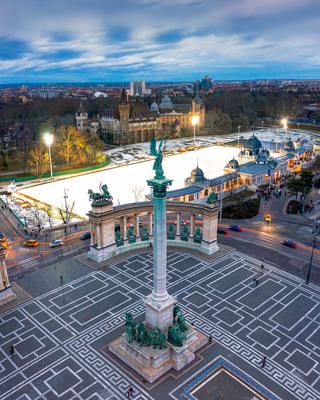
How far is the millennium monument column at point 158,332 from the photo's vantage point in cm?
2816

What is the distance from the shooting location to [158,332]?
95.5ft

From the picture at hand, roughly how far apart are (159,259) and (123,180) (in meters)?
60.7

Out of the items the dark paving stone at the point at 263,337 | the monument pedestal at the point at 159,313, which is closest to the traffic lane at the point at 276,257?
the dark paving stone at the point at 263,337

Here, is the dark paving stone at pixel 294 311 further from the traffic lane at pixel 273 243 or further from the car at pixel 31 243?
the car at pixel 31 243

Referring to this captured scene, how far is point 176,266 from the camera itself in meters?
45.2

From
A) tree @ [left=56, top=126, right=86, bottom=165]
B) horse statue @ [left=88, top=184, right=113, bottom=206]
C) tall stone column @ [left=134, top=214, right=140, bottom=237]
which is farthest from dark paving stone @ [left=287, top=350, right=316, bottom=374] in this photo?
tree @ [left=56, top=126, right=86, bottom=165]

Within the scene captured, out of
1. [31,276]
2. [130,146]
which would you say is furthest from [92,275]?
[130,146]

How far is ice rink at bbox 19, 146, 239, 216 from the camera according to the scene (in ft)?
243

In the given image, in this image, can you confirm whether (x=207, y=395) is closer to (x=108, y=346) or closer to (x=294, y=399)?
(x=294, y=399)

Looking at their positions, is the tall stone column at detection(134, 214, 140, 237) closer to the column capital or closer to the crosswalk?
the crosswalk

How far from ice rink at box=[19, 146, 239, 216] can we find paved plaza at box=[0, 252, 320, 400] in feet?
91.6

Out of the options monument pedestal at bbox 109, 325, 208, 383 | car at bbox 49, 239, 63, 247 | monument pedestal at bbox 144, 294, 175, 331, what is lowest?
car at bbox 49, 239, 63, 247

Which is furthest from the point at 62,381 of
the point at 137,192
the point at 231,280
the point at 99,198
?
the point at 137,192

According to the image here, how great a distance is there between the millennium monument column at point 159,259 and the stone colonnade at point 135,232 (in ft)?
53.7
